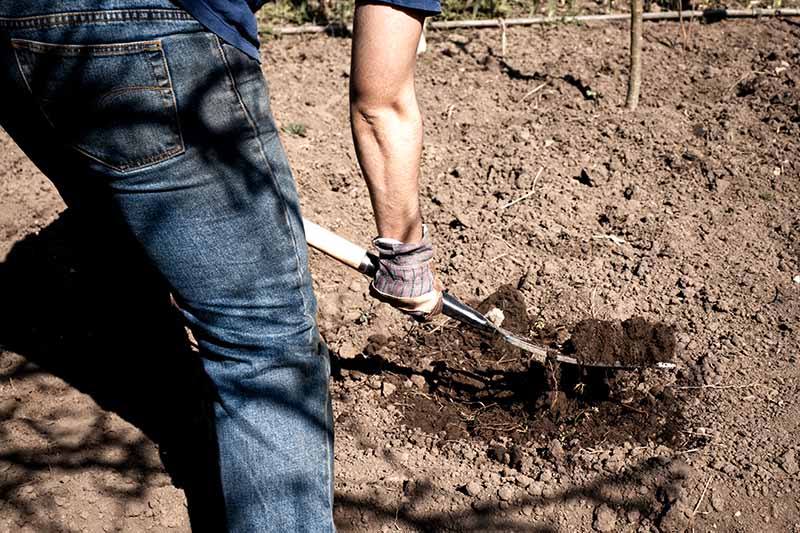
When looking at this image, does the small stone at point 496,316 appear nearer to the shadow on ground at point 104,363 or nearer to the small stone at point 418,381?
the small stone at point 418,381

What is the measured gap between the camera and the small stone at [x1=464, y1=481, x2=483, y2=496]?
104 inches

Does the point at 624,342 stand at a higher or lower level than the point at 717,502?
higher

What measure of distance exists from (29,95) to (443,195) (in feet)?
8.00

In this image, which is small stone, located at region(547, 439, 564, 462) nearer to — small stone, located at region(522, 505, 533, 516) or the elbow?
small stone, located at region(522, 505, 533, 516)

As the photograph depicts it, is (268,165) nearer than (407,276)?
Yes

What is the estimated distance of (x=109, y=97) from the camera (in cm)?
166

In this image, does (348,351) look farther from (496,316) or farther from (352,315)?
(496,316)

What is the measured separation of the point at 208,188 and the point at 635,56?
3020 millimetres

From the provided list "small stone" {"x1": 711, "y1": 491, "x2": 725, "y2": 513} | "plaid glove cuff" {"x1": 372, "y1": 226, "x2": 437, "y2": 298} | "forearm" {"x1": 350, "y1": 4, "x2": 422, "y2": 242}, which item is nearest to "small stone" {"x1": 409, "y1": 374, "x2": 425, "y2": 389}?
"plaid glove cuff" {"x1": 372, "y1": 226, "x2": 437, "y2": 298}

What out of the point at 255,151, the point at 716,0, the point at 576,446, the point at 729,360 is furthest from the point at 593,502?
the point at 716,0

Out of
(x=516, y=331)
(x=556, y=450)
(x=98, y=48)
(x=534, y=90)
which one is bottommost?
Answer: (x=556, y=450)

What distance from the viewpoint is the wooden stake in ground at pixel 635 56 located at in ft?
13.3

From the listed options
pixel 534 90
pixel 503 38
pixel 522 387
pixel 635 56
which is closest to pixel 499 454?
pixel 522 387

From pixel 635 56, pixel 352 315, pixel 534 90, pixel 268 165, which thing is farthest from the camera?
pixel 534 90
